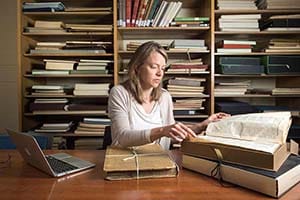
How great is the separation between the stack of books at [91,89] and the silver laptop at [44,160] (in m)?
1.39

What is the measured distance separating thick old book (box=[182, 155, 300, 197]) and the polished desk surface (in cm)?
2

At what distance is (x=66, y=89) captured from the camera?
111 inches

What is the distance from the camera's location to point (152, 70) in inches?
71.4

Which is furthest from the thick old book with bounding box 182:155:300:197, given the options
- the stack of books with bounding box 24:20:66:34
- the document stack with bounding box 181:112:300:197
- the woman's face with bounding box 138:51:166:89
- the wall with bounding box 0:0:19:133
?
the wall with bounding box 0:0:19:133

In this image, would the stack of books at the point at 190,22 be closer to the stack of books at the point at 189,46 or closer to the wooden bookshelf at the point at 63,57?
the stack of books at the point at 189,46

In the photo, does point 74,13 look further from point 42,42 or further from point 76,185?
point 76,185

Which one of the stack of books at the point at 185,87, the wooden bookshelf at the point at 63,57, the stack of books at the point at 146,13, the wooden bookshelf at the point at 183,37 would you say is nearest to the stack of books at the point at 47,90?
the wooden bookshelf at the point at 63,57

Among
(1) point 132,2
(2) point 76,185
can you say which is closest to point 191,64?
(1) point 132,2

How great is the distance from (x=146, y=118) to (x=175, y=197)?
35.9 inches

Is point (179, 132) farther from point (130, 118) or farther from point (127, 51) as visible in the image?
point (127, 51)

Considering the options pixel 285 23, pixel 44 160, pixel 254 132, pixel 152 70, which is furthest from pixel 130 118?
pixel 285 23

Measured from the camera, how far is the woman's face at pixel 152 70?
180 cm

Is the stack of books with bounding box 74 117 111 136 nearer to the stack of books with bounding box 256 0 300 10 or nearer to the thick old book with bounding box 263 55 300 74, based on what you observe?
the thick old book with bounding box 263 55 300 74

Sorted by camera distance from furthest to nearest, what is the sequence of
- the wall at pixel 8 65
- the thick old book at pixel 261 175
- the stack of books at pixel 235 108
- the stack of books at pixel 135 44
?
the wall at pixel 8 65, the stack of books at pixel 135 44, the stack of books at pixel 235 108, the thick old book at pixel 261 175
